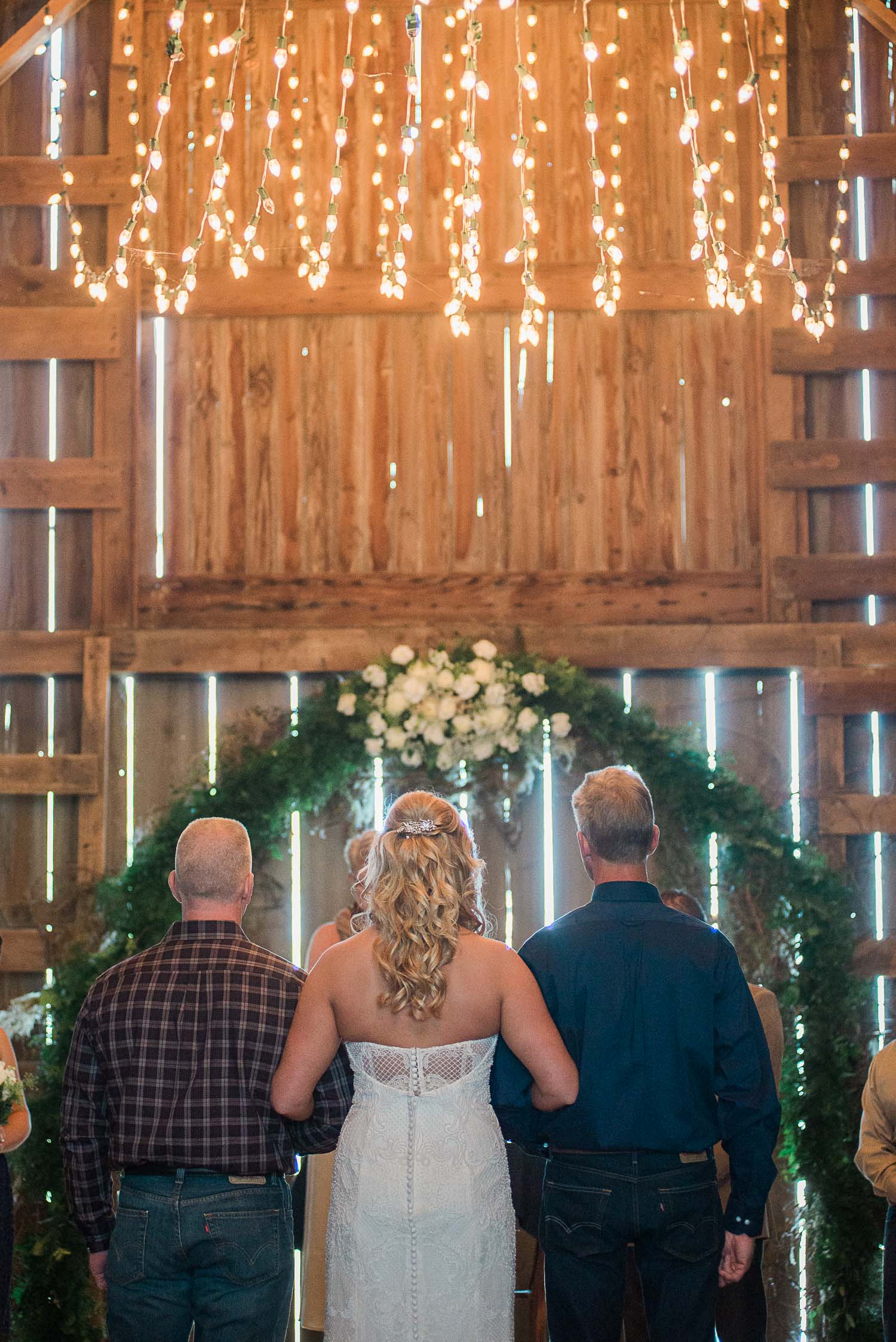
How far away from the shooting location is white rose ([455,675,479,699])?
500 cm

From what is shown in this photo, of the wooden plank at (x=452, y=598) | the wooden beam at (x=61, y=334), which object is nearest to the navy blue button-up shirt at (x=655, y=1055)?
the wooden plank at (x=452, y=598)

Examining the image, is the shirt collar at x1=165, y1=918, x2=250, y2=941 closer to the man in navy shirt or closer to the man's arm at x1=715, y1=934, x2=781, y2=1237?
the man in navy shirt

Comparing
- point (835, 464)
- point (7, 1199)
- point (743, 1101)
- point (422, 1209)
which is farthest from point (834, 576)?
point (7, 1199)

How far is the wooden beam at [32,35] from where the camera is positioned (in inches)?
221

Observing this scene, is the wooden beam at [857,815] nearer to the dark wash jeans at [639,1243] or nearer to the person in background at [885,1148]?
the person in background at [885,1148]

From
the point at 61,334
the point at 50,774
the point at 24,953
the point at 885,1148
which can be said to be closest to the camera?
the point at 885,1148

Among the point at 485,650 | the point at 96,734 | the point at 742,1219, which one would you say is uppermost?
the point at 485,650

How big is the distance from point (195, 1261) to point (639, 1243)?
0.96 m

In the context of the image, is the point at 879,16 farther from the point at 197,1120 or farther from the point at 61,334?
the point at 197,1120

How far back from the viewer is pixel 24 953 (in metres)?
5.21

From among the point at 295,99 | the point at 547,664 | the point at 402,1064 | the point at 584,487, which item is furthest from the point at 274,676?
the point at 402,1064

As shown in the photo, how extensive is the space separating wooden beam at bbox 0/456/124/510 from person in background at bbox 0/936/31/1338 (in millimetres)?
2721

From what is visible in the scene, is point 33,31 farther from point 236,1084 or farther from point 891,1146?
point 891,1146

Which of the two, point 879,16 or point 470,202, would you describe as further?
point 879,16
